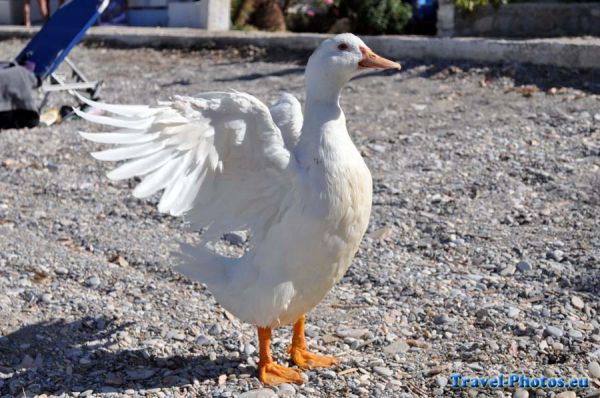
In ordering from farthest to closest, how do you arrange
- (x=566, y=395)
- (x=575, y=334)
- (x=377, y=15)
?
(x=377, y=15) → (x=575, y=334) → (x=566, y=395)

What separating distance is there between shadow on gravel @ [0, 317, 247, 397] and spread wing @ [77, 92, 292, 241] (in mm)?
735

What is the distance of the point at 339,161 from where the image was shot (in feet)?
10.7

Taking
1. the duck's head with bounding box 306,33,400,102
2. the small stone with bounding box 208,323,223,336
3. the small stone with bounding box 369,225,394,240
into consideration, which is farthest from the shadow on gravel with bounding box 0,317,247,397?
the small stone with bounding box 369,225,394,240

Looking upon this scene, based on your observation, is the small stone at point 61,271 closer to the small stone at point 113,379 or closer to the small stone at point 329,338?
the small stone at point 113,379

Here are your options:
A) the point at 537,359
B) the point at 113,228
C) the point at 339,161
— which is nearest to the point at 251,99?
the point at 339,161

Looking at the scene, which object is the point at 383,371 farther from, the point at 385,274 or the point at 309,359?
the point at 385,274

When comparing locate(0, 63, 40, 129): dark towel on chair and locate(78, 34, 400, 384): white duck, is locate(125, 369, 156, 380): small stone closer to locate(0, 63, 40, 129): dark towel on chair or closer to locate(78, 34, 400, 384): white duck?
locate(78, 34, 400, 384): white duck

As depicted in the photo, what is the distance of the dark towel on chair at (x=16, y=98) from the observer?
A: 776cm

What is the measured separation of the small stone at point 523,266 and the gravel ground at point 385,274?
22 mm

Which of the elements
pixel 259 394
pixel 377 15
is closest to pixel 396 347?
pixel 259 394

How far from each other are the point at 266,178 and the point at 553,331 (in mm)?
1492

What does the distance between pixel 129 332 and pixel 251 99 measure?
4.47 feet

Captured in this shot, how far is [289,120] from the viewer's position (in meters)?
3.70

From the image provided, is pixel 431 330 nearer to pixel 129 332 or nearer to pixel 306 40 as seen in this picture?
pixel 129 332
